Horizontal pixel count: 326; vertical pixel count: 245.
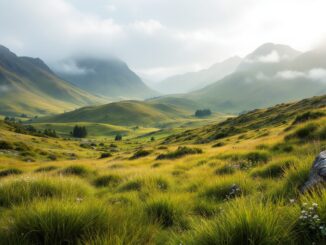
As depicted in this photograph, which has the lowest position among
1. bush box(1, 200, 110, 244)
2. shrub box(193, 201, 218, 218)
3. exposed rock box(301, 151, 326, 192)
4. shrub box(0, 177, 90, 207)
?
shrub box(193, 201, 218, 218)

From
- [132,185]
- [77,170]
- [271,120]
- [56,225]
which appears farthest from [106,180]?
[271,120]

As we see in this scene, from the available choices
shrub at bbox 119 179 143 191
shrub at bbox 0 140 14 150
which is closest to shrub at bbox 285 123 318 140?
shrub at bbox 119 179 143 191

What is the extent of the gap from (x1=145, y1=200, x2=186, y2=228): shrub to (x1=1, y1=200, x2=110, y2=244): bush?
1.43 meters

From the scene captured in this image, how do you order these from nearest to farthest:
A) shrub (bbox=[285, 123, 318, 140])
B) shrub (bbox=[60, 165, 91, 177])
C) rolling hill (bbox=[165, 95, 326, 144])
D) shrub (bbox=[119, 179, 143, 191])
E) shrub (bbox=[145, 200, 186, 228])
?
shrub (bbox=[145, 200, 186, 228]) → shrub (bbox=[119, 179, 143, 191]) → shrub (bbox=[60, 165, 91, 177]) → shrub (bbox=[285, 123, 318, 140]) → rolling hill (bbox=[165, 95, 326, 144])

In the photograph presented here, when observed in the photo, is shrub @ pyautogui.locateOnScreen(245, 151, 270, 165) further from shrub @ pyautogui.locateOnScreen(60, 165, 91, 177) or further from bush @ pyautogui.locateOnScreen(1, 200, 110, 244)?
bush @ pyautogui.locateOnScreen(1, 200, 110, 244)

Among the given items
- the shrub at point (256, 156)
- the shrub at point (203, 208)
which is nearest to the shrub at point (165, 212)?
the shrub at point (203, 208)

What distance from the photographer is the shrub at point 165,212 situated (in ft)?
17.5

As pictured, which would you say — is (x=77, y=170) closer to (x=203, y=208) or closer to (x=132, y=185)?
(x=132, y=185)

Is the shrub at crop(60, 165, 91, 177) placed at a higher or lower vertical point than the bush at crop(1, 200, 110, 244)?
lower

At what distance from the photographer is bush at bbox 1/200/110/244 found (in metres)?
3.80

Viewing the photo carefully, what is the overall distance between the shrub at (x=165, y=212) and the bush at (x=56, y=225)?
1.43m

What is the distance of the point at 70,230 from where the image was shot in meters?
3.87

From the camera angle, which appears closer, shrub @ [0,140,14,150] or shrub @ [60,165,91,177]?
shrub @ [60,165,91,177]

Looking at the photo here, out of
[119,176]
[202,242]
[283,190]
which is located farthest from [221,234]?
[119,176]
